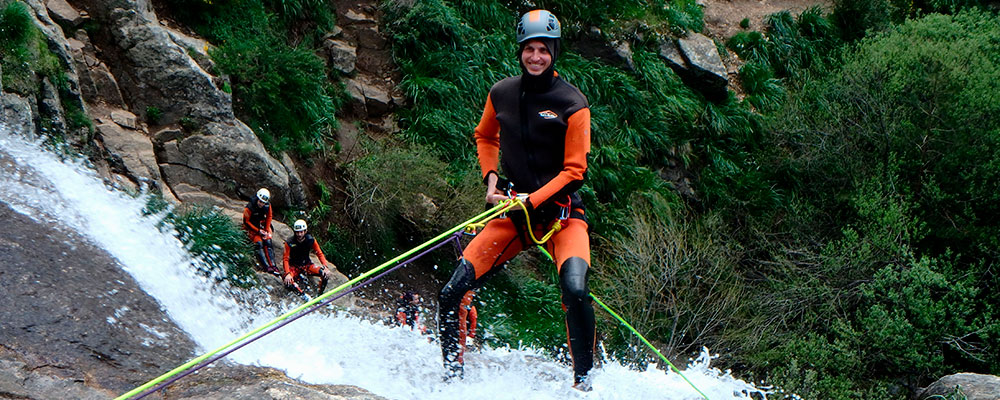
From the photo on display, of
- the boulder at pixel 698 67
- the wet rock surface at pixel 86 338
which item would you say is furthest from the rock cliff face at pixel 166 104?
the boulder at pixel 698 67

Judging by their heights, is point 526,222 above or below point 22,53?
below

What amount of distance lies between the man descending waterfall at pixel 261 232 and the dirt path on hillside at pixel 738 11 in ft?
40.8

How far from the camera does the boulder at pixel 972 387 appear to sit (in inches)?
302

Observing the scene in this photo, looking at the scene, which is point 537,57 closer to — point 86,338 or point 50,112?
point 86,338

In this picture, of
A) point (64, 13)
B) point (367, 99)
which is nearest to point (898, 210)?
point (367, 99)

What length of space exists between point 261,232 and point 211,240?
1.99 feet

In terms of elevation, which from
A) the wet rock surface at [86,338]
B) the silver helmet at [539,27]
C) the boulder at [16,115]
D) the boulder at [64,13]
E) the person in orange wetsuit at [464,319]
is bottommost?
the person in orange wetsuit at [464,319]

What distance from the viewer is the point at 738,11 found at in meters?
19.0

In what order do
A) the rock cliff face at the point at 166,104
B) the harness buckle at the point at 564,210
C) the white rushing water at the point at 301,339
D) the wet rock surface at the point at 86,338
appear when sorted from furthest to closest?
the rock cliff face at the point at 166,104 < the harness buckle at the point at 564,210 < the white rushing water at the point at 301,339 < the wet rock surface at the point at 86,338

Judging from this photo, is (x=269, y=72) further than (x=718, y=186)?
No

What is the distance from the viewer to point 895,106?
47.7 ft

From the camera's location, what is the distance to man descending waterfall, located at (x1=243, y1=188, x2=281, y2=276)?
29.3 ft

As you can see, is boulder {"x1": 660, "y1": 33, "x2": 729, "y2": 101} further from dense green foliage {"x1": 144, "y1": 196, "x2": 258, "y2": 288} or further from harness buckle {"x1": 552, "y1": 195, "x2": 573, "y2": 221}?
harness buckle {"x1": 552, "y1": 195, "x2": 573, "y2": 221}

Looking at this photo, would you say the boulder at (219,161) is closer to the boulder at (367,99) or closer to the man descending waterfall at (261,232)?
the man descending waterfall at (261,232)
